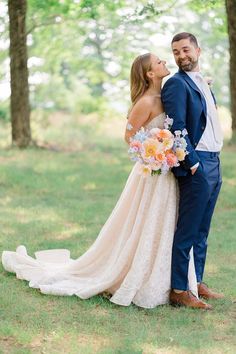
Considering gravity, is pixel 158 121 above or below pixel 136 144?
above

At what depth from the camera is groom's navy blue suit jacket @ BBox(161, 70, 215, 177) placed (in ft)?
16.4

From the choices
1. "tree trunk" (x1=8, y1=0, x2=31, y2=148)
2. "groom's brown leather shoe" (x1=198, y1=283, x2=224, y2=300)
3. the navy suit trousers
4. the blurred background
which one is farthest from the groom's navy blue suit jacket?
"tree trunk" (x1=8, y1=0, x2=31, y2=148)

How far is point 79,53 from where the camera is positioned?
958 inches

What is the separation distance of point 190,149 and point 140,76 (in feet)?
2.21

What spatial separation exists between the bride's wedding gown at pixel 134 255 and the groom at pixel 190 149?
9cm

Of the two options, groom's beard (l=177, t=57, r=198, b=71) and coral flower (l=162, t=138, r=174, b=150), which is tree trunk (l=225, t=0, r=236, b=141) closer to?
groom's beard (l=177, t=57, r=198, b=71)

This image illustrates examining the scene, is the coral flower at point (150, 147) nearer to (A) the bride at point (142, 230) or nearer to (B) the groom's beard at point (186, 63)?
(A) the bride at point (142, 230)

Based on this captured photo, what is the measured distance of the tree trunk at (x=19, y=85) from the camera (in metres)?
14.2

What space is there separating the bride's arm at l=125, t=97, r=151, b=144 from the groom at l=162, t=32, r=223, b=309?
145mm

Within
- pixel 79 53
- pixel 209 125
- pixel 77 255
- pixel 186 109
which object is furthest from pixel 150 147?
pixel 79 53

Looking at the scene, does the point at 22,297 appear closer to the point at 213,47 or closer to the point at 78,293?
the point at 78,293

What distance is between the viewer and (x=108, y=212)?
9.42m

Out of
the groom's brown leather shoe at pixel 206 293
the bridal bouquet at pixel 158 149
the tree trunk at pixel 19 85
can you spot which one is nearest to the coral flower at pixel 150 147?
the bridal bouquet at pixel 158 149

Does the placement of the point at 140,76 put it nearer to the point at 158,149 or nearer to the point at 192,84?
the point at 192,84
